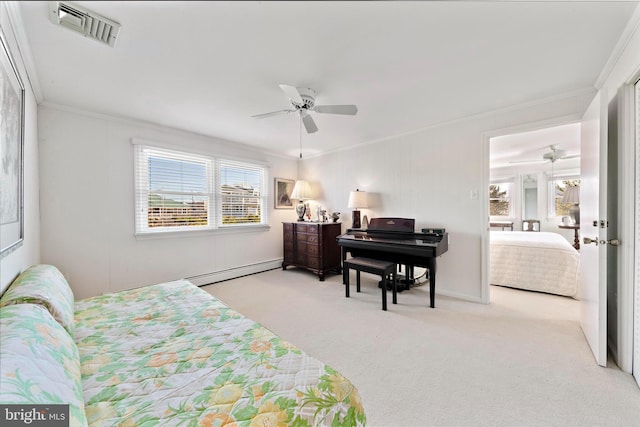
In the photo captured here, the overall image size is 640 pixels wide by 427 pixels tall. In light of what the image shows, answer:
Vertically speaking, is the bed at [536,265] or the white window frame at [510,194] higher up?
the white window frame at [510,194]

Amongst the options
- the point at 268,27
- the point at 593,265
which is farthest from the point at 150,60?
the point at 593,265

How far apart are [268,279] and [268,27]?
10.7 ft

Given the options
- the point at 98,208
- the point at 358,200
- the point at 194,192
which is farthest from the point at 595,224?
the point at 98,208

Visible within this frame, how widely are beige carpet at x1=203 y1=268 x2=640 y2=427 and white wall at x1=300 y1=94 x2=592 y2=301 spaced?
0.50 meters

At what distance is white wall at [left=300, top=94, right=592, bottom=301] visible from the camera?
282 cm

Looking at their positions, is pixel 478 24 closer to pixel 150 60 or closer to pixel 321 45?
pixel 321 45

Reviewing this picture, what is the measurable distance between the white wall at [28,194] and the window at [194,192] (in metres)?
0.87

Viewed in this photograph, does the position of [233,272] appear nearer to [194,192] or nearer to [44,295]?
[194,192]

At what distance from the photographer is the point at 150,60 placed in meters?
1.87

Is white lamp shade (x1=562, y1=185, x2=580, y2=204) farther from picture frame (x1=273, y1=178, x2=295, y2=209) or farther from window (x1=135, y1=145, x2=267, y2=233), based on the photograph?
window (x1=135, y1=145, x2=267, y2=233)

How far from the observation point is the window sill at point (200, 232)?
3228mm

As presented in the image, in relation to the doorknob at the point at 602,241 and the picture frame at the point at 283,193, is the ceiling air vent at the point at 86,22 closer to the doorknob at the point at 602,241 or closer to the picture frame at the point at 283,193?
the picture frame at the point at 283,193

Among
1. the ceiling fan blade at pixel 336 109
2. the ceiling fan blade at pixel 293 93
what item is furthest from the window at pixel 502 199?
the ceiling fan blade at pixel 293 93

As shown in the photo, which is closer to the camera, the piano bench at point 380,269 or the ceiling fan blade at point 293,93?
the ceiling fan blade at point 293,93
